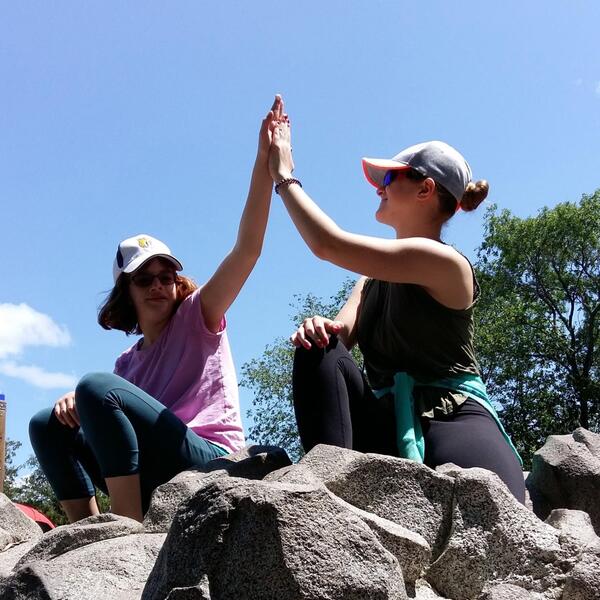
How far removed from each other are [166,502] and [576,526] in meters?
1.32

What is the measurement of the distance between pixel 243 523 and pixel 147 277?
2381mm

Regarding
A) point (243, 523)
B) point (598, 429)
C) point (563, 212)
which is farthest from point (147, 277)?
point (563, 212)

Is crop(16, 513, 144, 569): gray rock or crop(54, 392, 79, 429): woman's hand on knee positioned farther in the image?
crop(54, 392, 79, 429): woman's hand on knee

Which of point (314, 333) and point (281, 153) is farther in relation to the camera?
point (281, 153)

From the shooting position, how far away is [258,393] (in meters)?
23.2

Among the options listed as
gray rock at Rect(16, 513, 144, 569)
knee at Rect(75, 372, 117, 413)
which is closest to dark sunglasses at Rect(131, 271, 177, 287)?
knee at Rect(75, 372, 117, 413)

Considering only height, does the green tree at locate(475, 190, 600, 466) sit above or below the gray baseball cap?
above

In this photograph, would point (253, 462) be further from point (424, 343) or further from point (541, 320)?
point (541, 320)

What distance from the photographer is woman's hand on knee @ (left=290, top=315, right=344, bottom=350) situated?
3.11 meters

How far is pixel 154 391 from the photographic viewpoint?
4.18m

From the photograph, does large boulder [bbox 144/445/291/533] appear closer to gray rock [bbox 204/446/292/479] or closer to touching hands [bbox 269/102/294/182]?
gray rock [bbox 204/446/292/479]

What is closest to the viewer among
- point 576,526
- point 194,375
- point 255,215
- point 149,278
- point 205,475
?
point 576,526

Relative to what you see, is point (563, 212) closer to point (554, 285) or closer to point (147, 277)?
point (554, 285)

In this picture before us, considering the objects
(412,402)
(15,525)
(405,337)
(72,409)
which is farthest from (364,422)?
(15,525)
